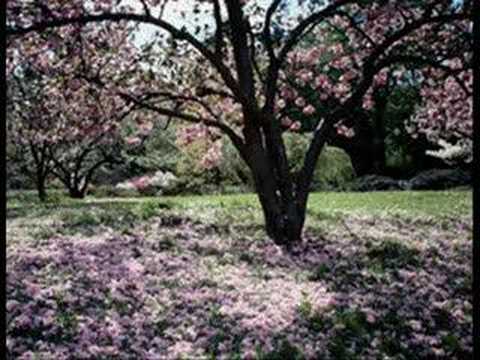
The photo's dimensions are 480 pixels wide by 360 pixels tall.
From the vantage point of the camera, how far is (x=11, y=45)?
1286 centimetres

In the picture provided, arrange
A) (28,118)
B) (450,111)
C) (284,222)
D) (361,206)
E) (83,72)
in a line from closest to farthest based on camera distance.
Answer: (284,222), (83,72), (361,206), (28,118), (450,111)

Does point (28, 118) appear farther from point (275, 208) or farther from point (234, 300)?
point (234, 300)

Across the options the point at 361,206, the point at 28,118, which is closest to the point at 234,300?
the point at 361,206

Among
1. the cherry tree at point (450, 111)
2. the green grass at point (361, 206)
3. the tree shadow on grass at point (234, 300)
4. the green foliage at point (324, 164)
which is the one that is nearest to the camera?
the tree shadow on grass at point (234, 300)

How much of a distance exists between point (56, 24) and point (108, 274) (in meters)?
3.86

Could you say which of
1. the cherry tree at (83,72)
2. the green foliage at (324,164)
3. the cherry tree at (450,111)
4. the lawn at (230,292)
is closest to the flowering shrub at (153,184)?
the green foliage at (324,164)

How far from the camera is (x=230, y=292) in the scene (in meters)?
10.1

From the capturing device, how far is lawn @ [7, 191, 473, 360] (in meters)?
8.04

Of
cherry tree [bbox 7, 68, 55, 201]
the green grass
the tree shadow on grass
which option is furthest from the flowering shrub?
the tree shadow on grass

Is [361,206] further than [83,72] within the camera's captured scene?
Yes

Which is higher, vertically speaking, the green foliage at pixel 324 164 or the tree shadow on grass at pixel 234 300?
the green foliage at pixel 324 164

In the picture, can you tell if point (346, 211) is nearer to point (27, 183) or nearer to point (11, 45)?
point (11, 45)

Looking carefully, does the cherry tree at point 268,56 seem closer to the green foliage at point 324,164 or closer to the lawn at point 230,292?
the lawn at point 230,292

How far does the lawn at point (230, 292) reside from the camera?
26.4 feet
